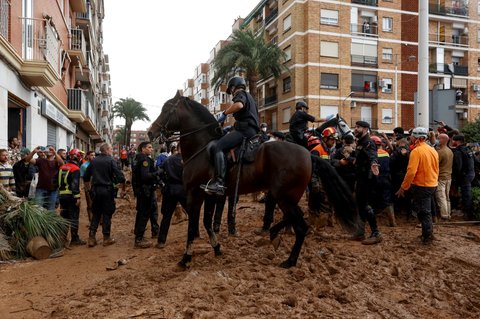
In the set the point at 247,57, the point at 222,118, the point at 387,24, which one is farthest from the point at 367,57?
the point at 222,118

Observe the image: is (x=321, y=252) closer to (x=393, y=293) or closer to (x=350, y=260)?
(x=350, y=260)

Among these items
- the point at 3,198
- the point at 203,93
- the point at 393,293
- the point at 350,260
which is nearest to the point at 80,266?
the point at 3,198

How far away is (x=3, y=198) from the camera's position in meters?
7.70

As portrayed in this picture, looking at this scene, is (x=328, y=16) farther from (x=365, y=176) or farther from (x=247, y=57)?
(x=365, y=176)

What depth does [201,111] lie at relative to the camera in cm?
668

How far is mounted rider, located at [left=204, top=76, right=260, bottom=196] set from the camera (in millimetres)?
5906

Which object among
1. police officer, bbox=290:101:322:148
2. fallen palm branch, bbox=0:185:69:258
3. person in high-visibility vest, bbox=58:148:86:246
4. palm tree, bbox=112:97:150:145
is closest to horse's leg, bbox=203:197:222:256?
police officer, bbox=290:101:322:148

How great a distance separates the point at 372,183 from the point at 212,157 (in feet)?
10.8

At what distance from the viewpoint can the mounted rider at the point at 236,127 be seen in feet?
19.4

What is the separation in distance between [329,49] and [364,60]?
4042 mm

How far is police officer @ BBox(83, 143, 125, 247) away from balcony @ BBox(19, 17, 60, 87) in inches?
190

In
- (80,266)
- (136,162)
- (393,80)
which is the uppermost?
(393,80)

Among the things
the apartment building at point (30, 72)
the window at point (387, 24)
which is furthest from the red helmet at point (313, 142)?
the window at point (387, 24)

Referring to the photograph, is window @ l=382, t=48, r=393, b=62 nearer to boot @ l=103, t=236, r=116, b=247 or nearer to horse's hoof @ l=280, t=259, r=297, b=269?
boot @ l=103, t=236, r=116, b=247
